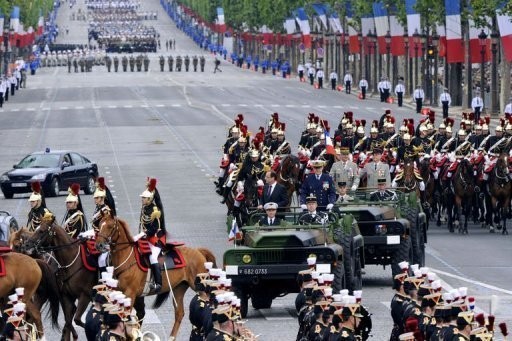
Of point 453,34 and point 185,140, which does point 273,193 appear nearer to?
point 185,140

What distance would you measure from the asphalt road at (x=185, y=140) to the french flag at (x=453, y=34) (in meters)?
3.64

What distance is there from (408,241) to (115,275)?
8253 mm

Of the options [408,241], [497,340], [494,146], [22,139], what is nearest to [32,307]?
[497,340]

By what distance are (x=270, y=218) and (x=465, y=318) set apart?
11297 mm

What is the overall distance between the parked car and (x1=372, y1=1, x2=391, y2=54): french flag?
54.2m

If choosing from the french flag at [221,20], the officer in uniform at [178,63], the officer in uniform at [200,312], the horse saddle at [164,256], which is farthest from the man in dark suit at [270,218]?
the french flag at [221,20]

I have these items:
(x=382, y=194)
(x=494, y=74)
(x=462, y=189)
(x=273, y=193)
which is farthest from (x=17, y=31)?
(x=273, y=193)

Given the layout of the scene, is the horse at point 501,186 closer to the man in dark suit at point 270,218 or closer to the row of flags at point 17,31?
the man in dark suit at point 270,218

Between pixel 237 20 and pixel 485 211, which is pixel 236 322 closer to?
pixel 485 211

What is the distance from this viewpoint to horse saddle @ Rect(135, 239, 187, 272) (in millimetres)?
25172

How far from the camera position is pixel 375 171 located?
3634 centimetres

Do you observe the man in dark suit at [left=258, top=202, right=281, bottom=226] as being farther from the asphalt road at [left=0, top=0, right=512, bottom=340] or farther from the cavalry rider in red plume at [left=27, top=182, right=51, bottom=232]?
the cavalry rider in red plume at [left=27, top=182, right=51, bottom=232]

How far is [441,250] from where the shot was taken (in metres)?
38.6

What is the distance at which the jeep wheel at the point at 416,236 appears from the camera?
32.5 meters
